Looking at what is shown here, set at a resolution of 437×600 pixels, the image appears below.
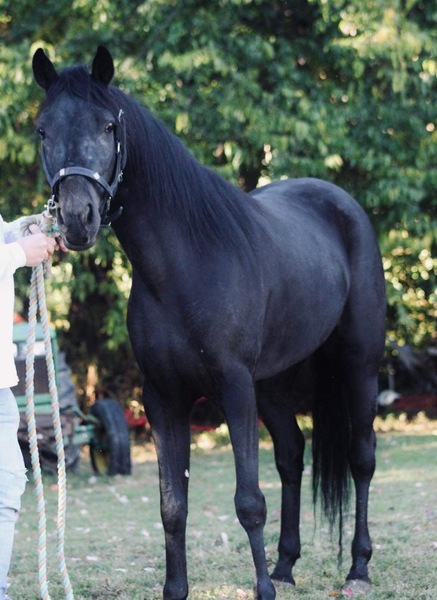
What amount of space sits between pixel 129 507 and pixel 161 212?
153 inches

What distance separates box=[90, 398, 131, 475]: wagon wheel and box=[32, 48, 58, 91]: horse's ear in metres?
5.24

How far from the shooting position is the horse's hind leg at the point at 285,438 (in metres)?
4.77

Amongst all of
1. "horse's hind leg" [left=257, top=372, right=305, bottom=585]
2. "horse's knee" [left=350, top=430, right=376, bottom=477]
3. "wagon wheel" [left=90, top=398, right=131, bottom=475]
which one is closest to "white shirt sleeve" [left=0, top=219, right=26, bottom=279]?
"horse's hind leg" [left=257, top=372, right=305, bottom=585]

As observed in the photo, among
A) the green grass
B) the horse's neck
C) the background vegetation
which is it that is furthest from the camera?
the background vegetation

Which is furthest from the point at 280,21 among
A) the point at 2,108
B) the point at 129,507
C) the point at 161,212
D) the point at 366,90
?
the point at 161,212

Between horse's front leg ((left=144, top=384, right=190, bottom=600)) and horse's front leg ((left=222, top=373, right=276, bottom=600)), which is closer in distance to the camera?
horse's front leg ((left=222, top=373, right=276, bottom=600))

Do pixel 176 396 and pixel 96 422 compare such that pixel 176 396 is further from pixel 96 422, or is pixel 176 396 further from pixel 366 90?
pixel 366 90

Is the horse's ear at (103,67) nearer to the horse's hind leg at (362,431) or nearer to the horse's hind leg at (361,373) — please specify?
the horse's hind leg at (361,373)

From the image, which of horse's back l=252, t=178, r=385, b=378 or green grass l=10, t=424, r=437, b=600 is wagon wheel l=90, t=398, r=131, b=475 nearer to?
green grass l=10, t=424, r=437, b=600

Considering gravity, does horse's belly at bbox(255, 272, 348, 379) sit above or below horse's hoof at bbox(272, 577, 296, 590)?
above

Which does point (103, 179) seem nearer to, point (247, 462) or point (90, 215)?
point (90, 215)

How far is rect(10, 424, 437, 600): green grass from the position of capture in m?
4.45

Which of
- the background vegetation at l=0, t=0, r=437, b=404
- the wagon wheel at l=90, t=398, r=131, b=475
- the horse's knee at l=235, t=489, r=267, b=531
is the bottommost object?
the wagon wheel at l=90, t=398, r=131, b=475

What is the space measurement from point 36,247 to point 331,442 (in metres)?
2.26
